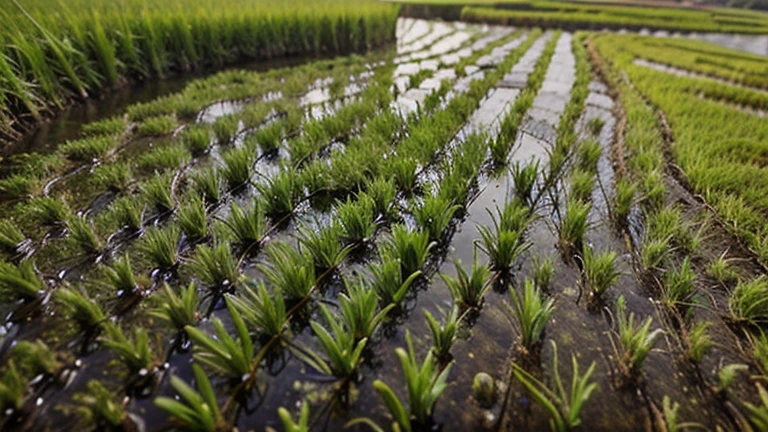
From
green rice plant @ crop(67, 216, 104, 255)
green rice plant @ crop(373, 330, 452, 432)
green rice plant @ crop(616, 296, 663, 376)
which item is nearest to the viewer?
green rice plant @ crop(373, 330, 452, 432)

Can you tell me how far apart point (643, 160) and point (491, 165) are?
1695mm

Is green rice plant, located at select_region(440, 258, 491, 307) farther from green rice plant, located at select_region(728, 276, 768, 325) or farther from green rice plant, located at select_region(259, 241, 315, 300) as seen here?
green rice plant, located at select_region(728, 276, 768, 325)

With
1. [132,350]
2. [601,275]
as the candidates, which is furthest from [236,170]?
[601,275]

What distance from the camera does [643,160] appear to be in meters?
4.28

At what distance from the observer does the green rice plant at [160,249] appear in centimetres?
261

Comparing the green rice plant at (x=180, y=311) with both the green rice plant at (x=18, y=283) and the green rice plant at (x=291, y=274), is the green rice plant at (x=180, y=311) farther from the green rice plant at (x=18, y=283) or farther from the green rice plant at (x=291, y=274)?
the green rice plant at (x=18, y=283)

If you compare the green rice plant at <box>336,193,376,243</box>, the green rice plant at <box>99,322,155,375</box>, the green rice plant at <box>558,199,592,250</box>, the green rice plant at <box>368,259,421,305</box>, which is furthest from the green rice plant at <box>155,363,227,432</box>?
the green rice plant at <box>558,199,592,250</box>

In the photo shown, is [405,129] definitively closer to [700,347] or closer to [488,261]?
[488,261]

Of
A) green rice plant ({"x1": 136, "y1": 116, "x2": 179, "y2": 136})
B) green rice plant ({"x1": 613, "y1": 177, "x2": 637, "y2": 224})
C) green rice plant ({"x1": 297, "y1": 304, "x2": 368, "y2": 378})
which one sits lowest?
green rice plant ({"x1": 613, "y1": 177, "x2": 637, "y2": 224})

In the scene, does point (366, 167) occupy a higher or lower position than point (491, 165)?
higher

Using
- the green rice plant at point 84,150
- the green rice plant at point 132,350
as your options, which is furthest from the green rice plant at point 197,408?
the green rice plant at point 84,150

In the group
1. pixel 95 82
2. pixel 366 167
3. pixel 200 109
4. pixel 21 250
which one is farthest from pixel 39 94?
pixel 366 167

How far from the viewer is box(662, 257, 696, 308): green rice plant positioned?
8.14ft

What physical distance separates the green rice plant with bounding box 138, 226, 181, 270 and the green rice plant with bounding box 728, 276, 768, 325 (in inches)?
149
